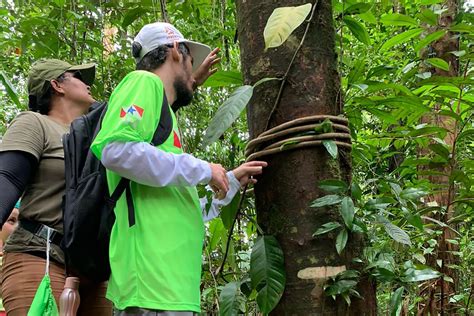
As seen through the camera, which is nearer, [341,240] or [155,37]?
[341,240]

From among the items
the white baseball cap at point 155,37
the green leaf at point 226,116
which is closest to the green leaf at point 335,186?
the green leaf at point 226,116

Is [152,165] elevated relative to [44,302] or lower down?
elevated

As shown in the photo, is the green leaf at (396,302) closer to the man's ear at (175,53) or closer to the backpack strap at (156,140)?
the backpack strap at (156,140)

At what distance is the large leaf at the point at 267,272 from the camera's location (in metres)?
1.09

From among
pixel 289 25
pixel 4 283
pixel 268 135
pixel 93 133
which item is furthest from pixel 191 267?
pixel 4 283

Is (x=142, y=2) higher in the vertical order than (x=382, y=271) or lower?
higher

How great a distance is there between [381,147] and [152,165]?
3.62 ft

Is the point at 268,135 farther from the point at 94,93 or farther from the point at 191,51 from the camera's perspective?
the point at 94,93

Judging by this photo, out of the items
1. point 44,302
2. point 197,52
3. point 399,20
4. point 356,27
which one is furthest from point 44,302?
point 399,20

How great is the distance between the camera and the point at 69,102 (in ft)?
6.29

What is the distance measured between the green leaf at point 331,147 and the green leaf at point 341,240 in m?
0.16

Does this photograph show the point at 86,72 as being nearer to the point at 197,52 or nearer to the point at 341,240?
the point at 197,52

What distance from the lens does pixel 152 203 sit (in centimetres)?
121

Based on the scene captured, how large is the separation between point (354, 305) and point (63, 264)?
0.99 meters
